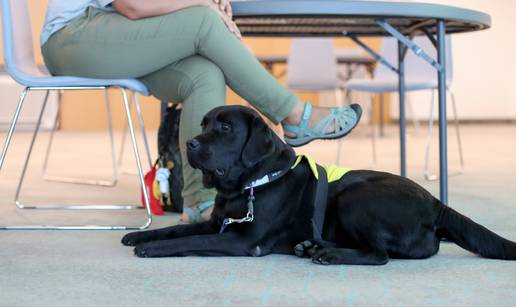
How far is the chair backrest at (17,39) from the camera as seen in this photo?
7.22 ft

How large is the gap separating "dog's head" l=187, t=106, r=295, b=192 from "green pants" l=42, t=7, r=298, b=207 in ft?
1.22

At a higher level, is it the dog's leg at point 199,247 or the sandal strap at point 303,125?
the sandal strap at point 303,125

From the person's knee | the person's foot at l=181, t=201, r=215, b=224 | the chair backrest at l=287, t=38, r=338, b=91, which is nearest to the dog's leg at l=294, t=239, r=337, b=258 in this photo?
the person's foot at l=181, t=201, r=215, b=224

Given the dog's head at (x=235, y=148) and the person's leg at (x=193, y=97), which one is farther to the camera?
the person's leg at (x=193, y=97)

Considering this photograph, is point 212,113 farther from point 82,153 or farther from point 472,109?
point 472,109

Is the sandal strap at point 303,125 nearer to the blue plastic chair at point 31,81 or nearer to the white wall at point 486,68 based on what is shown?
the blue plastic chair at point 31,81

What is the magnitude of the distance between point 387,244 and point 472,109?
7369 millimetres

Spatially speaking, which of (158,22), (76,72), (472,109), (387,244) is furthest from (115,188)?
(472,109)

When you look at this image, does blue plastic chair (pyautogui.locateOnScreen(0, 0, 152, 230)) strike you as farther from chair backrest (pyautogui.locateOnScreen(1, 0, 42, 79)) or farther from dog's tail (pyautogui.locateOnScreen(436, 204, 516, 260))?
dog's tail (pyautogui.locateOnScreen(436, 204, 516, 260))

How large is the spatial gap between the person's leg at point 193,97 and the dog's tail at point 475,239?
29.6 inches

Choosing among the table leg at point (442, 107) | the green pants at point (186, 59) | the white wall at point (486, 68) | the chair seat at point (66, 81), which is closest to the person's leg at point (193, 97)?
the green pants at point (186, 59)

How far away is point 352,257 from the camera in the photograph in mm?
1650

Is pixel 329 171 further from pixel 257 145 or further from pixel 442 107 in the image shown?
pixel 442 107

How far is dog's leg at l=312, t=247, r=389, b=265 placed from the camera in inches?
64.9
